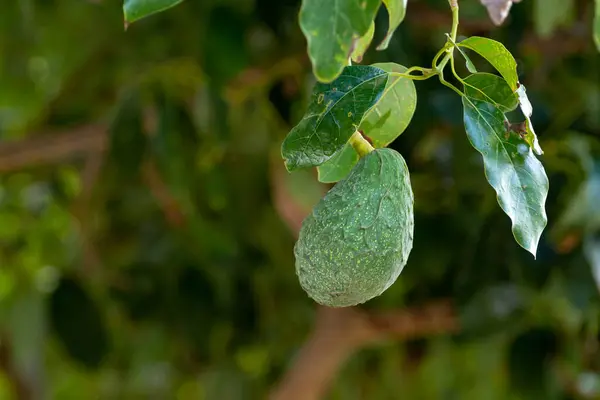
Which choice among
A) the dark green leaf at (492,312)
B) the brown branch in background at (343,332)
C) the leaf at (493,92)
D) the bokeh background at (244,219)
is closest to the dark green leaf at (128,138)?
the bokeh background at (244,219)

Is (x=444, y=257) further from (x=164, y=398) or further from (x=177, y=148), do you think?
(x=164, y=398)

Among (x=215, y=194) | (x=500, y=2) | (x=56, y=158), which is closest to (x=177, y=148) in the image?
(x=215, y=194)

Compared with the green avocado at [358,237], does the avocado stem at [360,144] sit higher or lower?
higher

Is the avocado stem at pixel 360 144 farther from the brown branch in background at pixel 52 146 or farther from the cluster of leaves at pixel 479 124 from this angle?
the brown branch in background at pixel 52 146

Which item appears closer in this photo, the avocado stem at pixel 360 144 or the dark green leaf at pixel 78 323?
the avocado stem at pixel 360 144

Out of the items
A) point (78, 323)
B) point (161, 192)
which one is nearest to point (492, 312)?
point (161, 192)

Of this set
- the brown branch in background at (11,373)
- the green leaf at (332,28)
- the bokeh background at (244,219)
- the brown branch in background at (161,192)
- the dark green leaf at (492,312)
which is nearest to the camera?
the green leaf at (332,28)

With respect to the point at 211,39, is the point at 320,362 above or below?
below
